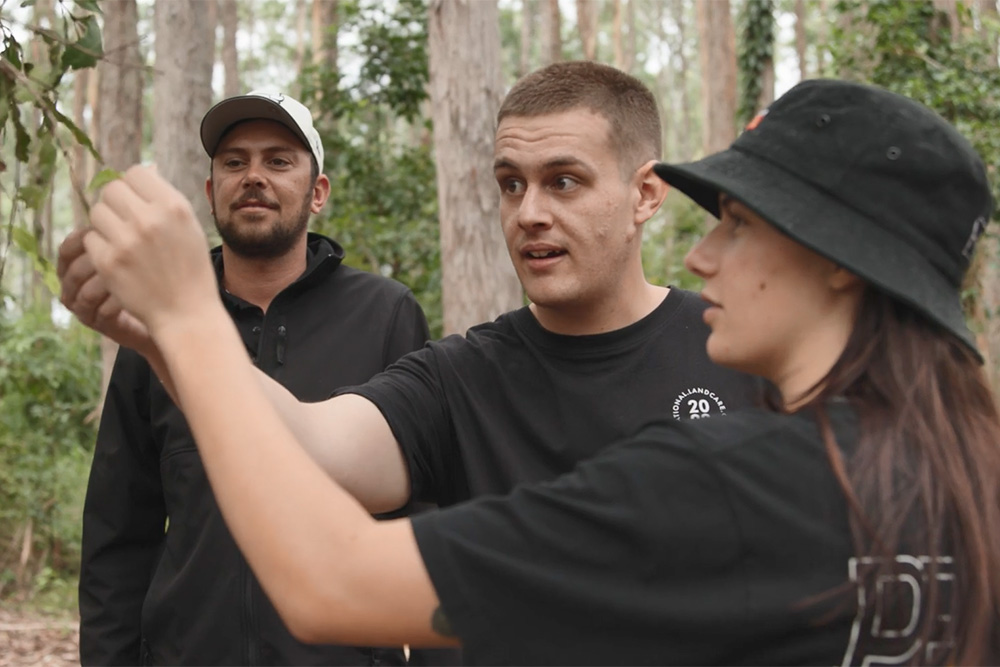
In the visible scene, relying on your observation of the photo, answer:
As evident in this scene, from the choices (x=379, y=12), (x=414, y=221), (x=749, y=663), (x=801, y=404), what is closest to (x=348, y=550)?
(x=749, y=663)

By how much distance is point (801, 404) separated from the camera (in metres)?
1.77

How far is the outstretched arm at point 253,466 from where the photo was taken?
154 centimetres

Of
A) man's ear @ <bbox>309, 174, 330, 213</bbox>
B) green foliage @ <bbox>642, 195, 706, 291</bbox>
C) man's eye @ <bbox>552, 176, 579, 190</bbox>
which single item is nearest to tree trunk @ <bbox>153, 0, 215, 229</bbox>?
man's ear @ <bbox>309, 174, 330, 213</bbox>

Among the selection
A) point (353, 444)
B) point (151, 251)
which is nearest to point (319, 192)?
point (353, 444)

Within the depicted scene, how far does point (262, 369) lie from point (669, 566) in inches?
87.4

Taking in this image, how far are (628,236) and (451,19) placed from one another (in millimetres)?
3676

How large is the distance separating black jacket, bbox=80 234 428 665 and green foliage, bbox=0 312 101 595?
8.00 meters

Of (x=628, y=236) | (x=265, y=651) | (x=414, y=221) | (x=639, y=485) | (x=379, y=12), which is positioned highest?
(x=379, y=12)

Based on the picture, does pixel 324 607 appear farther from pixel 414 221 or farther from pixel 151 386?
pixel 414 221

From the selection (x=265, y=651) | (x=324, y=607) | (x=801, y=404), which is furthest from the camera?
(x=265, y=651)

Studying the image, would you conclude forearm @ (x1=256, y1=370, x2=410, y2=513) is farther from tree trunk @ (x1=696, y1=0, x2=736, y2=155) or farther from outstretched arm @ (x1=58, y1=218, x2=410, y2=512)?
tree trunk @ (x1=696, y1=0, x2=736, y2=155)

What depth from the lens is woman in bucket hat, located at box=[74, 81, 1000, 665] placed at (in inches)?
61.1

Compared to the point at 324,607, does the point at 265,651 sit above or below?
below

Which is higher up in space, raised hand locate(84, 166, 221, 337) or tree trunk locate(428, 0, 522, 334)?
tree trunk locate(428, 0, 522, 334)
